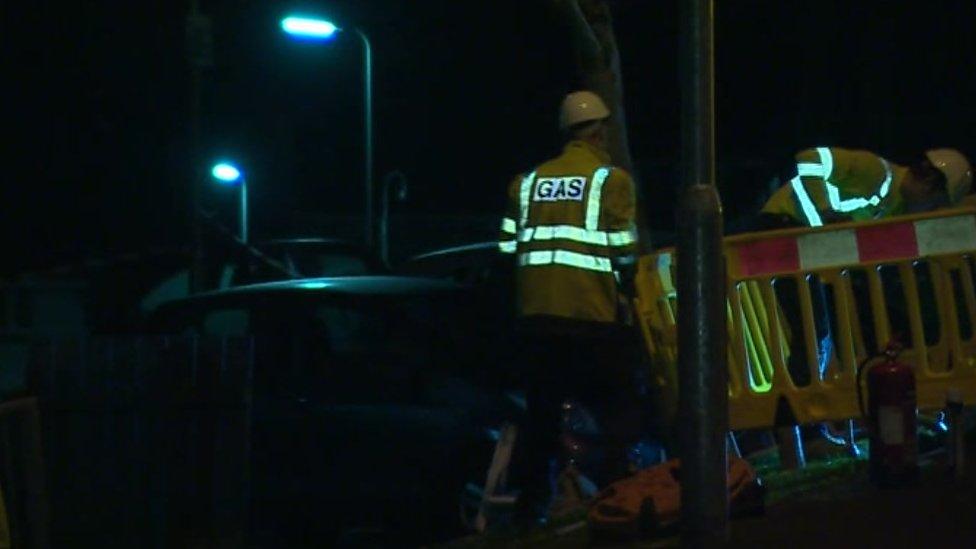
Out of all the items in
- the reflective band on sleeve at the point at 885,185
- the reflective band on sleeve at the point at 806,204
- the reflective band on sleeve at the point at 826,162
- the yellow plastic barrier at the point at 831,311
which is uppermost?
the reflective band on sleeve at the point at 826,162

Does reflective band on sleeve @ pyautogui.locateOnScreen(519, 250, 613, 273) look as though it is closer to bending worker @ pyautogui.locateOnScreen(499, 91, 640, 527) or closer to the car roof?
bending worker @ pyautogui.locateOnScreen(499, 91, 640, 527)

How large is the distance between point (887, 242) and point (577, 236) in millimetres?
1523

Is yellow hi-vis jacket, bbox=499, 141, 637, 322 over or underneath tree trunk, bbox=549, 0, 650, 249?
underneath

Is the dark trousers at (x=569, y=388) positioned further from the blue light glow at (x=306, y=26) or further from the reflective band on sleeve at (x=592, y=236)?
the blue light glow at (x=306, y=26)

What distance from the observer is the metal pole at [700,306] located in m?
6.19

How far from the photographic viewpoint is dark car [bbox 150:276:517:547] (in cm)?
887

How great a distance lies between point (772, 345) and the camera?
7.89 m

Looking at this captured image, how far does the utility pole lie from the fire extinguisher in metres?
6.11

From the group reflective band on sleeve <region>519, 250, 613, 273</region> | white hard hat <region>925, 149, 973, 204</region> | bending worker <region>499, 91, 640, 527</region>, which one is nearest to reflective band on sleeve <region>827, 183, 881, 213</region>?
white hard hat <region>925, 149, 973, 204</region>

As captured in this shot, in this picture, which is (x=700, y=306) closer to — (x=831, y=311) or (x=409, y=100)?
(x=831, y=311)

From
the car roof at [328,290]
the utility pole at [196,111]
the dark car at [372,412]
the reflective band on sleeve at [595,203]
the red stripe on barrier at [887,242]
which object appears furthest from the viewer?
the utility pole at [196,111]

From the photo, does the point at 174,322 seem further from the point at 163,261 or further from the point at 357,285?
the point at 163,261

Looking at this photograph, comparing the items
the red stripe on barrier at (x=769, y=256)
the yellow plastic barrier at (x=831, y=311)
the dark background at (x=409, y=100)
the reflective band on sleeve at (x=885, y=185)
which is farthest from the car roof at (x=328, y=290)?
the dark background at (x=409, y=100)

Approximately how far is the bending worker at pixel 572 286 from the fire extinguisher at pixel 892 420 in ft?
3.30
